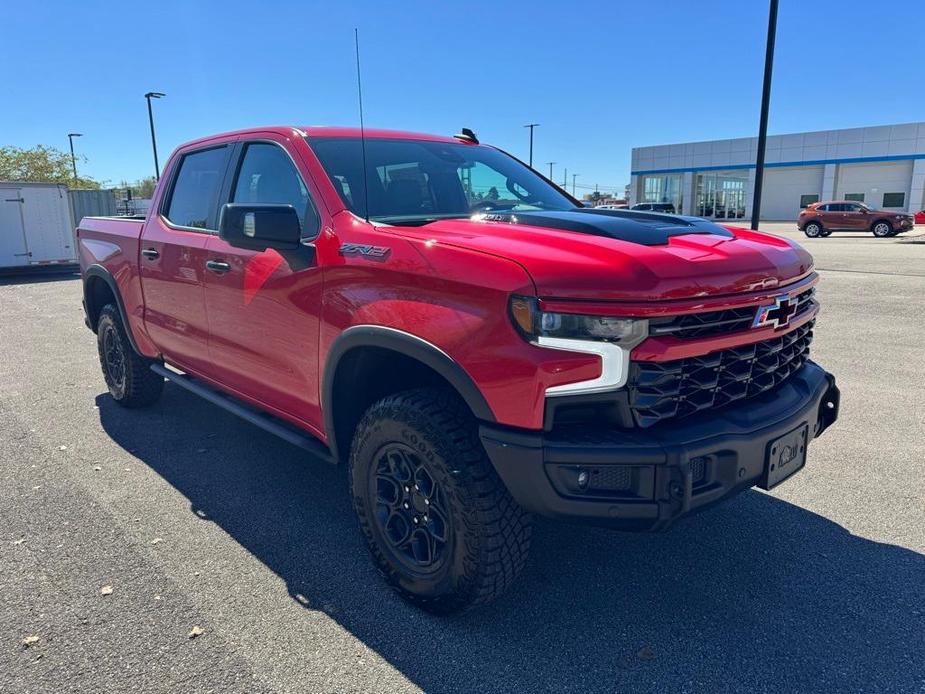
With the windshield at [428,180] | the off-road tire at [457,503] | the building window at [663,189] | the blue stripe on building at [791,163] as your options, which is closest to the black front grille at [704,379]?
the off-road tire at [457,503]

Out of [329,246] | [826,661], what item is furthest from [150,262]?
[826,661]

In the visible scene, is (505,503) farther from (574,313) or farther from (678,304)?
(678,304)

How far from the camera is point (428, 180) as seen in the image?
358cm

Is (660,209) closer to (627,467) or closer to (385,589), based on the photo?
(385,589)

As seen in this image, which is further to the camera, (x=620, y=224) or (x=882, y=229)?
(x=882, y=229)

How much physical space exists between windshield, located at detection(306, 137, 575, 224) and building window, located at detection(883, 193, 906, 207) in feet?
169

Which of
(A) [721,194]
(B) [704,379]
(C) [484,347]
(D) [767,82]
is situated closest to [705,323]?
(B) [704,379]

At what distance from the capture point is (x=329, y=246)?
2947 mm

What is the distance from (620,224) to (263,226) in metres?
1.47

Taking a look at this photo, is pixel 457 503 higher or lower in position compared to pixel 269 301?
lower

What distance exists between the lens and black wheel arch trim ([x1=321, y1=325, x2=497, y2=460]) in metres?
2.36

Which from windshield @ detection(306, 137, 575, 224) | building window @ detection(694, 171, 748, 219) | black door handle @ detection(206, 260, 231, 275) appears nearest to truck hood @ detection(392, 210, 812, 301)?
windshield @ detection(306, 137, 575, 224)

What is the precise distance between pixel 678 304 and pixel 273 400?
2.14m

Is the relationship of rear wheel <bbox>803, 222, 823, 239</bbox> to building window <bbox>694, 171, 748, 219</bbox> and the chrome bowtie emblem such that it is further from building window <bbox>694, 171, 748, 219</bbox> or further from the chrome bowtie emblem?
the chrome bowtie emblem
